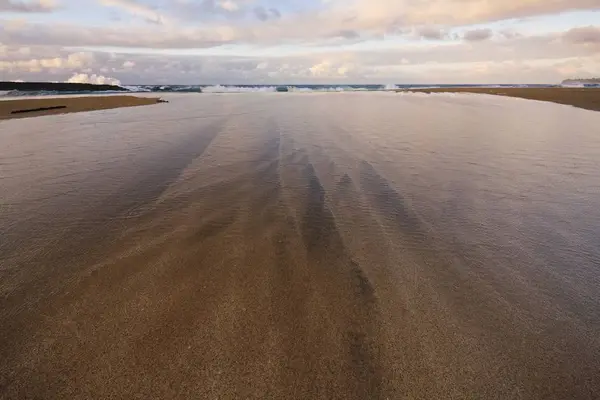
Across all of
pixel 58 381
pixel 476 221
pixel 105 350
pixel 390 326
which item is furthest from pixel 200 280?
pixel 476 221

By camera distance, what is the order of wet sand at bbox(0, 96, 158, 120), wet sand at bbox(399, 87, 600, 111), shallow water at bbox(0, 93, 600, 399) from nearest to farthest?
shallow water at bbox(0, 93, 600, 399), wet sand at bbox(0, 96, 158, 120), wet sand at bbox(399, 87, 600, 111)

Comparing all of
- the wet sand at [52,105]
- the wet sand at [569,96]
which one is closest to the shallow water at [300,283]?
the wet sand at [52,105]

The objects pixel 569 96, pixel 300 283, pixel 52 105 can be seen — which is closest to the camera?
pixel 300 283

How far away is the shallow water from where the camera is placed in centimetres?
251

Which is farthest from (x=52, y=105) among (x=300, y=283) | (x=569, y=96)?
(x=569, y=96)

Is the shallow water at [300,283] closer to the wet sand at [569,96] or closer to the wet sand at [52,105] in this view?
the wet sand at [52,105]

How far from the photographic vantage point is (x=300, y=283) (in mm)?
3623

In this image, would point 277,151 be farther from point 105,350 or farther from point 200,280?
point 105,350

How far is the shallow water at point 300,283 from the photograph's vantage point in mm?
2512

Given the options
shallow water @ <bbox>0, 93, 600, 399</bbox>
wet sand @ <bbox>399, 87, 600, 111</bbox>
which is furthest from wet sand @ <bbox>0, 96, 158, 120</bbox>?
wet sand @ <bbox>399, 87, 600, 111</bbox>

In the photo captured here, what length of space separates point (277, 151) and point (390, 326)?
302 inches

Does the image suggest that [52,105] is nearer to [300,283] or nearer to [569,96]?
[300,283]

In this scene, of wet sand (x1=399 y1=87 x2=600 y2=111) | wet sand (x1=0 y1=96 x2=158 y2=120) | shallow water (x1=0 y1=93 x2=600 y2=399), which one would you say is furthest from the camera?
wet sand (x1=399 y1=87 x2=600 y2=111)

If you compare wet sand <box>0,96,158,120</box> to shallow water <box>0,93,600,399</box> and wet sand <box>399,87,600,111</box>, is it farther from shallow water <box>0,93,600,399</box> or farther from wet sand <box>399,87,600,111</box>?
wet sand <box>399,87,600,111</box>
